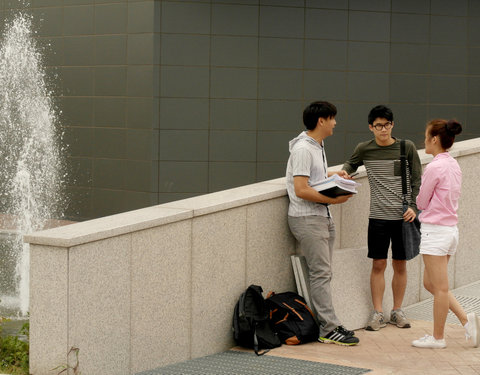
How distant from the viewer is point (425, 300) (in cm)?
912

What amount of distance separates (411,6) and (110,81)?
586 centimetres

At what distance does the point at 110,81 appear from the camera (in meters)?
16.0

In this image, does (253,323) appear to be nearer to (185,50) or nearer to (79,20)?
(185,50)

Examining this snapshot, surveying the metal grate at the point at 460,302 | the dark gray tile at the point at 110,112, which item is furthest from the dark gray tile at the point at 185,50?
the metal grate at the point at 460,302

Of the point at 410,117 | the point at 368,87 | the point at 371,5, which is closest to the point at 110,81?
the point at 368,87

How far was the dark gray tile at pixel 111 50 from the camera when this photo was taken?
15789mm

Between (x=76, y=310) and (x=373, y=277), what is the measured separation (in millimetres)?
3295

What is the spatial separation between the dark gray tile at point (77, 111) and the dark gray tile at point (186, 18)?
2228 millimetres

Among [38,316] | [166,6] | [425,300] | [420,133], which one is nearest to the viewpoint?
[38,316]

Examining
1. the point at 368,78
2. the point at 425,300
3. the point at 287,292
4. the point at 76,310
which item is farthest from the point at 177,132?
the point at 76,310

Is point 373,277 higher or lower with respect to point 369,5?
lower

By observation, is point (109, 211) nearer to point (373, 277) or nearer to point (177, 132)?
point (177, 132)

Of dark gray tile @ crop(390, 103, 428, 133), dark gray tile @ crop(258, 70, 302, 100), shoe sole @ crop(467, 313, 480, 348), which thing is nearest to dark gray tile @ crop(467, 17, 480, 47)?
dark gray tile @ crop(390, 103, 428, 133)

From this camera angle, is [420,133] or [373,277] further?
[420,133]
